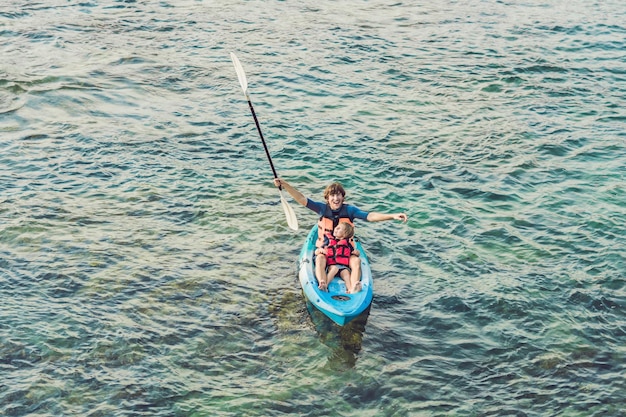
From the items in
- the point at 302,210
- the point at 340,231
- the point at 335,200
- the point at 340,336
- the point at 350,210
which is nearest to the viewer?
the point at 340,336

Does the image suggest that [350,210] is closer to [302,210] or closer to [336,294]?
[336,294]

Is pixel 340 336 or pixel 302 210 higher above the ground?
pixel 340 336

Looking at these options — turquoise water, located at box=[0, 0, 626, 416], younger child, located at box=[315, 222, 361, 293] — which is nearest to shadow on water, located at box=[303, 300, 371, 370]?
turquoise water, located at box=[0, 0, 626, 416]

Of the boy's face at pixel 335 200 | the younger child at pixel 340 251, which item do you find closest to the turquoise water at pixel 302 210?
the younger child at pixel 340 251

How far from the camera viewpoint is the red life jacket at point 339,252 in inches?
455

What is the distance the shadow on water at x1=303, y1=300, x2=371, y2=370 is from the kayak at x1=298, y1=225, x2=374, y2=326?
10.6 inches

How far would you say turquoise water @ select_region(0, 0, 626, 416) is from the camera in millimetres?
10117

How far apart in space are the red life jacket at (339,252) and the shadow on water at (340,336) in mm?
715

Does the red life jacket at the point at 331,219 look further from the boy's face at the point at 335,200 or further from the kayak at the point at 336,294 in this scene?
the kayak at the point at 336,294

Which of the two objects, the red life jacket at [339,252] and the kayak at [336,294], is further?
the red life jacket at [339,252]

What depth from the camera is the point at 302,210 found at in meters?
14.4

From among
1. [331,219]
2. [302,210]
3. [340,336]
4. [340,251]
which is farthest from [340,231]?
[302,210]

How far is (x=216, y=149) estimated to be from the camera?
1628cm

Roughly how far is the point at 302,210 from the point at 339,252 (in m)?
2.91
